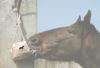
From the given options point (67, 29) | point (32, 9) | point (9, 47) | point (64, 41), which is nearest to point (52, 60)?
point (64, 41)

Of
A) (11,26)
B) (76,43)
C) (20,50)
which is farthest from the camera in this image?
(76,43)

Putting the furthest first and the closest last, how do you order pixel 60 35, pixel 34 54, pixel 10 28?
pixel 60 35 → pixel 10 28 → pixel 34 54

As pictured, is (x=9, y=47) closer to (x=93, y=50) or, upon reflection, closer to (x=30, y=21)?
(x=30, y=21)

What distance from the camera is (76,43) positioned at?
1.97m

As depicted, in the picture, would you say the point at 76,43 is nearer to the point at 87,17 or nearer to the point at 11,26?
the point at 87,17

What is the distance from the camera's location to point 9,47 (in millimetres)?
1782

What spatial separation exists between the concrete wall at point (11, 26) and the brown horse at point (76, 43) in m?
0.18

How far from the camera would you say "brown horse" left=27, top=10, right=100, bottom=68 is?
75.3 inches

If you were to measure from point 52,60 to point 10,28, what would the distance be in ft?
2.24

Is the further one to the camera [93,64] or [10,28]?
[93,64]

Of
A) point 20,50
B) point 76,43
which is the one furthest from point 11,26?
point 76,43

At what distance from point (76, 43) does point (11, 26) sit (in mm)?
856

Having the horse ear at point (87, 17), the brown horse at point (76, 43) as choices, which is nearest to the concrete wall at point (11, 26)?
the brown horse at point (76, 43)

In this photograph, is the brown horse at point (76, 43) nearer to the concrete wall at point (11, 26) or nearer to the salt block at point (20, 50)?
the concrete wall at point (11, 26)
